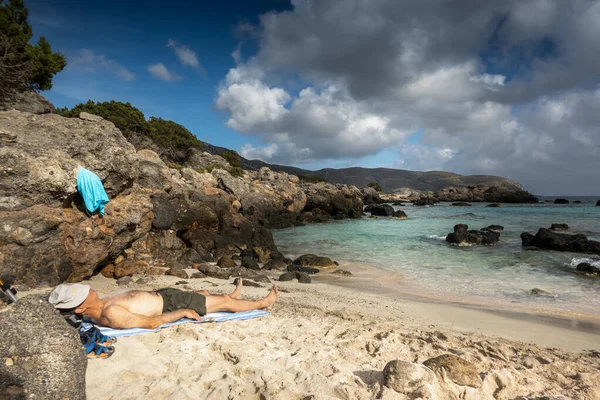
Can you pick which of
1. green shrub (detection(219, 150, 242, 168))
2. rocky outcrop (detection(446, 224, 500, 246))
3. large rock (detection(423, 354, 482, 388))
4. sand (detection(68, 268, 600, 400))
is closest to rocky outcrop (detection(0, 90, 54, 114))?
sand (detection(68, 268, 600, 400))

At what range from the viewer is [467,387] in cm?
329

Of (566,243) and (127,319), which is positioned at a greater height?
(127,319)

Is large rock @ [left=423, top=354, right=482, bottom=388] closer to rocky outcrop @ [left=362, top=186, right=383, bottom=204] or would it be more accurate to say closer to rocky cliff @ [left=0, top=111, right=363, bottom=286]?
rocky cliff @ [left=0, top=111, right=363, bottom=286]

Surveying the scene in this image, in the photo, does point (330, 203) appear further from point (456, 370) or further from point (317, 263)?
point (456, 370)

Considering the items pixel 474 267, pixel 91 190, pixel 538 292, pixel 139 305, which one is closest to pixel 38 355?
pixel 139 305

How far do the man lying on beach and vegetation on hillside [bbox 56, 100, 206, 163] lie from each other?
3371cm

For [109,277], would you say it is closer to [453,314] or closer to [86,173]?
[86,173]

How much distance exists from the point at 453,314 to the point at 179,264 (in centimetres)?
838

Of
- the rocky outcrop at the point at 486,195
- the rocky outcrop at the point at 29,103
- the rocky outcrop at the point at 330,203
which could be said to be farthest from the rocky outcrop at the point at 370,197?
the rocky outcrop at the point at 29,103

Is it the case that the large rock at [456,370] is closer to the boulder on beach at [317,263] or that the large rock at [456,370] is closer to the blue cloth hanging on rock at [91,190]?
the blue cloth hanging on rock at [91,190]

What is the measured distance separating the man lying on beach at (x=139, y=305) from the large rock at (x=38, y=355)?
579 mm

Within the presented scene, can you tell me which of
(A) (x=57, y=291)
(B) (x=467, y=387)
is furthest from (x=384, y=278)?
(A) (x=57, y=291)

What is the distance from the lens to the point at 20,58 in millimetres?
18891

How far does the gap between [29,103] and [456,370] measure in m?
26.4
